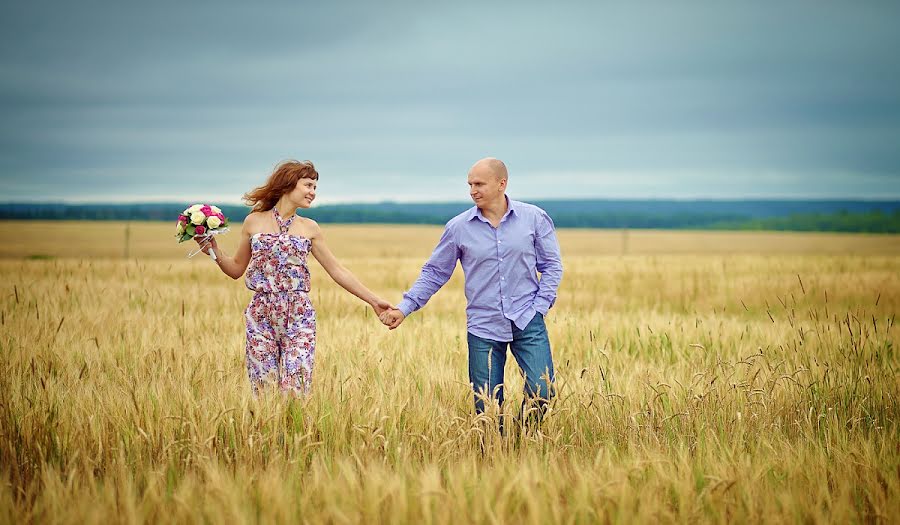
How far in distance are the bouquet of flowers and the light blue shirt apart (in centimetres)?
168

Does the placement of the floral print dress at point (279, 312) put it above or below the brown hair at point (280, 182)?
below

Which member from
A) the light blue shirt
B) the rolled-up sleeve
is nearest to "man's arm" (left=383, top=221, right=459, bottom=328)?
the rolled-up sleeve

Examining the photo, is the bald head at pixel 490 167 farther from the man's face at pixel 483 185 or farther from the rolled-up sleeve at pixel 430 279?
the rolled-up sleeve at pixel 430 279

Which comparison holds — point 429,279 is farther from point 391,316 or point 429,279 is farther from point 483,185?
point 483,185

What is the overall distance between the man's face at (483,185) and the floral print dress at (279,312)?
3.96 feet

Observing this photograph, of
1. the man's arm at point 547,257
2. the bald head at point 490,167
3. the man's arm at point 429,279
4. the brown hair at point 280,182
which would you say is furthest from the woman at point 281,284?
the man's arm at point 547,257

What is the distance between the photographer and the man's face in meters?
4.43

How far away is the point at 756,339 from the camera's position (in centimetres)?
773

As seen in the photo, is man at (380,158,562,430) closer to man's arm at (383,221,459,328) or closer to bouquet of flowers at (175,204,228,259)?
man's arm at (383,221,459,328)

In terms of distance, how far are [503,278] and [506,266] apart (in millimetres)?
80

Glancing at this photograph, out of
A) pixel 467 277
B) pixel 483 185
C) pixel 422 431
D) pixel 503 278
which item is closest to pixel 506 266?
pixel 503 278

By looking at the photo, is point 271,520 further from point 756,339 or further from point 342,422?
point 756,339

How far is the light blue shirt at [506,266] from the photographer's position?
450 cm

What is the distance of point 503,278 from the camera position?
452 cm
